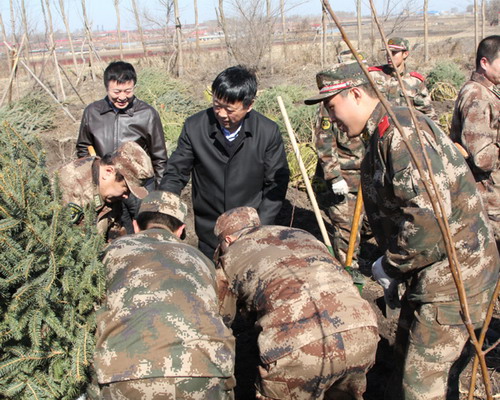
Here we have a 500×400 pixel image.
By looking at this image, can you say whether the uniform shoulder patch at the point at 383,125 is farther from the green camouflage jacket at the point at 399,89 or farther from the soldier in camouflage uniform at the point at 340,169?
the green camouflage jacket at the point at 399,89

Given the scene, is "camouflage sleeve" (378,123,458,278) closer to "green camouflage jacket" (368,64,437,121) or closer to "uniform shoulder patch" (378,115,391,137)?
"uniform shoulder patch" (378,115,391,137)

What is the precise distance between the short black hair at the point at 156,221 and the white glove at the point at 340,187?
2230 mm

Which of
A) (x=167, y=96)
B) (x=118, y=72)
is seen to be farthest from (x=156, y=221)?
(x=167, y=96)

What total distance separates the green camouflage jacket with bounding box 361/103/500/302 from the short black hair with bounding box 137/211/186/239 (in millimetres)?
995

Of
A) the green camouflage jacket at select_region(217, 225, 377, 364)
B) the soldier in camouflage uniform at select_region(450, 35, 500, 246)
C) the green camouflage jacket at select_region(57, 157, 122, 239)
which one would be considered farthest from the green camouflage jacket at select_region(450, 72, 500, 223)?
the green camouflage jacket at select_region(57, 157, 122, 239)

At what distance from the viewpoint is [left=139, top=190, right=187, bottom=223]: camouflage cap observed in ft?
8.93

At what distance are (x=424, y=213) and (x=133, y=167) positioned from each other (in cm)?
165

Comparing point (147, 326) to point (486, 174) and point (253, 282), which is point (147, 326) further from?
point (486, 174)

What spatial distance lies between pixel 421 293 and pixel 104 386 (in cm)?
145

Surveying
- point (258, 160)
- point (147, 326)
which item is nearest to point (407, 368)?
point (147, 326)

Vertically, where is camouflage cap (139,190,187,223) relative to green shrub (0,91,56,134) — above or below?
above

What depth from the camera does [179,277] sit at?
7.29 ft

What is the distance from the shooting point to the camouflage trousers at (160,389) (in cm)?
205

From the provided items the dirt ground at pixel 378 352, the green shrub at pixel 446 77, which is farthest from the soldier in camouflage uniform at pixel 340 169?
the green shrub at pixel 446 77
